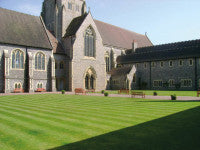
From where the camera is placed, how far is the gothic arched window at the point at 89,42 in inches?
1737

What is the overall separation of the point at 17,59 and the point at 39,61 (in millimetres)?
4027

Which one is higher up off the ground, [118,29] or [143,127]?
[118,29]

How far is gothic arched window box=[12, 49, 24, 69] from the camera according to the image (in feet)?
114

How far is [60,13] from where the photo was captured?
150ft

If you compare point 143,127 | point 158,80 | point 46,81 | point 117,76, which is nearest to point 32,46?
point 46,81

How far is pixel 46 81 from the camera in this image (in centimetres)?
3828

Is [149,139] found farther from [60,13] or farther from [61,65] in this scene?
[60,13]

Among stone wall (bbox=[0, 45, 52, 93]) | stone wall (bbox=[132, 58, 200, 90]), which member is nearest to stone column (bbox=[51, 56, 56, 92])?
stone wall (bbox=[0, 45, 52, 93])

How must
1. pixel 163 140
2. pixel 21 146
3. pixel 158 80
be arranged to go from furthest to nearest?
pixel 158 80 < pixel 163 140 < pixel 21 146

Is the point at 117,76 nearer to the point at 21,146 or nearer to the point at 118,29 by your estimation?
the point at 118,29

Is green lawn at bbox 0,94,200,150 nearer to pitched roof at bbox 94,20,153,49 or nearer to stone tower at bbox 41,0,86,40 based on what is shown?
stone tower at bbox 41,0,86,40

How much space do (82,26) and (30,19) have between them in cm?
1061

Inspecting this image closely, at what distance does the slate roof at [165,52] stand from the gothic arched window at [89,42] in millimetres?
12088

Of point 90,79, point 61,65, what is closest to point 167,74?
point 90,79
